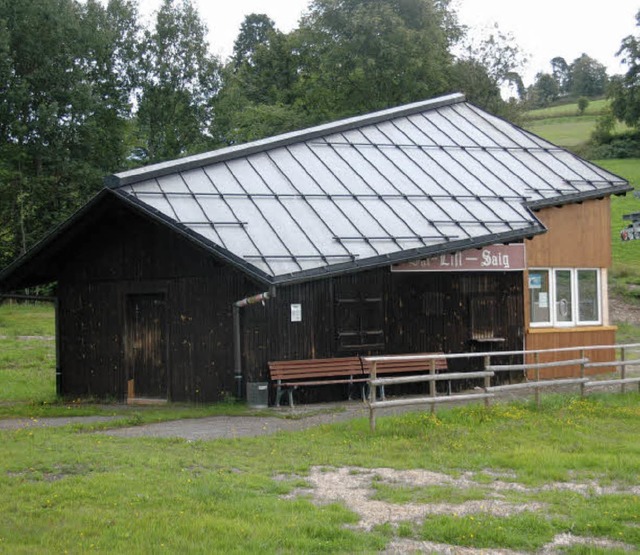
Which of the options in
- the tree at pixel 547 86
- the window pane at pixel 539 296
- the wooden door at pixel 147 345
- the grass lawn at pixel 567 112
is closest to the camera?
the wooden door at pixel 147 345

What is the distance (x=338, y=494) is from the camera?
9.28m

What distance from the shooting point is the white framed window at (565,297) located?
69.1ft

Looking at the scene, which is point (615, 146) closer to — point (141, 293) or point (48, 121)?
point (48, 121)

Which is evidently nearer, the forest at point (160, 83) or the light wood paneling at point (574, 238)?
the light wood paneling at point (574, 238)

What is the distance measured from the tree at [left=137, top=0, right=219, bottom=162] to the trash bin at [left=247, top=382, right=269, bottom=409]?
114 feet

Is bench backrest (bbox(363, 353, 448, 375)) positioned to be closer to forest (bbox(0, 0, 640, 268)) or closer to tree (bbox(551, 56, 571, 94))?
forest (bbox(0, 0, 640, 268))

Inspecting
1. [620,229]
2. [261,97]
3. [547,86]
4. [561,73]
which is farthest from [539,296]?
[561,73]

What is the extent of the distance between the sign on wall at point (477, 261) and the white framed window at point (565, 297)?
51.8 inches

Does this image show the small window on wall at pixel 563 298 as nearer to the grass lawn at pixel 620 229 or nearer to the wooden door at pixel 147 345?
the wooden door at pixel 147 345

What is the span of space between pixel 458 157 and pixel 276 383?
8217 mm

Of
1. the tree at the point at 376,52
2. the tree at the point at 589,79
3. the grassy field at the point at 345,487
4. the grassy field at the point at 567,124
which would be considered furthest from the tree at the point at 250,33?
the grassy field at the point at 345,487

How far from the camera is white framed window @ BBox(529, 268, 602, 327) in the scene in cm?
2106

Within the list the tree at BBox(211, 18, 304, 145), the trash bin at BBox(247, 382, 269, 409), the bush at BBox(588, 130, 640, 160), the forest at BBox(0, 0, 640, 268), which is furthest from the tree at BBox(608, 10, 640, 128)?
the trash bin at BBox(247, 382, 269, 409)

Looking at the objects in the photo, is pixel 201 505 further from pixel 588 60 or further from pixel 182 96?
pixel 588 60
